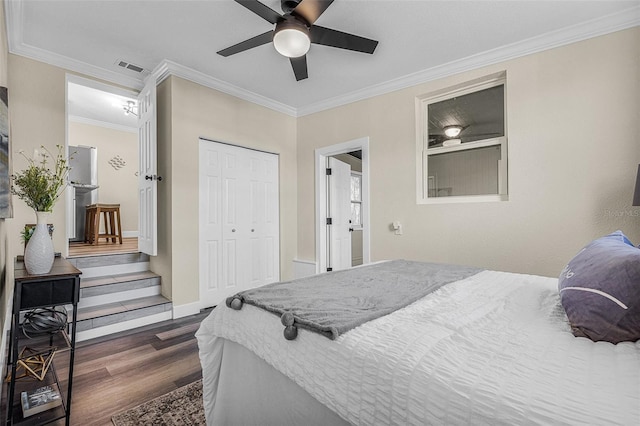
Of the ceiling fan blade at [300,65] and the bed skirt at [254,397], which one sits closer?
the bed skirt at [254,397]

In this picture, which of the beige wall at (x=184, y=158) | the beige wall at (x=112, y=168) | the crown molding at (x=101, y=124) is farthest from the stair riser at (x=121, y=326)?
the crown molding at (x=101, y=124)

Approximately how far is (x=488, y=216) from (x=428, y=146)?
1.04 metres

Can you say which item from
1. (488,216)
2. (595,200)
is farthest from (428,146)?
(595,200)

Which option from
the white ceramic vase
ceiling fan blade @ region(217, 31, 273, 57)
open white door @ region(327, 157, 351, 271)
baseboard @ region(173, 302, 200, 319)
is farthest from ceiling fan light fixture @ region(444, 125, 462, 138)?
the white ceramic vase

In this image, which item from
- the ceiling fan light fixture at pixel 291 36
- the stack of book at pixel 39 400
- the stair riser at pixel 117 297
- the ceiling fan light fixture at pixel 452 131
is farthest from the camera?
the ceiling fan light fixture at pixel 452 131

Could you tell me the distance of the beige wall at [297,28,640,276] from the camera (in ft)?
7.73

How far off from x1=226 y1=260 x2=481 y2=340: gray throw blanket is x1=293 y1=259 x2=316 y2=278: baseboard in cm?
241

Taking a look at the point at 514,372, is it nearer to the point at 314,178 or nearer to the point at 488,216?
the point at 488,216

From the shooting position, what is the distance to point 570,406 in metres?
0.59

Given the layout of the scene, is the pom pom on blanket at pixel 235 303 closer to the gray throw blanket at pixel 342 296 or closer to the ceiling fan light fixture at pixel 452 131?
the gray throw blanket at pixel 342 296

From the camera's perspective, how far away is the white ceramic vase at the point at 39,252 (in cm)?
161

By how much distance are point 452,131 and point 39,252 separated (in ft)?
12.0

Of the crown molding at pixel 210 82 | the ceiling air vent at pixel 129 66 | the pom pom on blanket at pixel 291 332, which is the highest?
the ceiling air vent at pixel 129 66

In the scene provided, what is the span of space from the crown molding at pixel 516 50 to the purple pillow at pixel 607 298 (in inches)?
98.5
